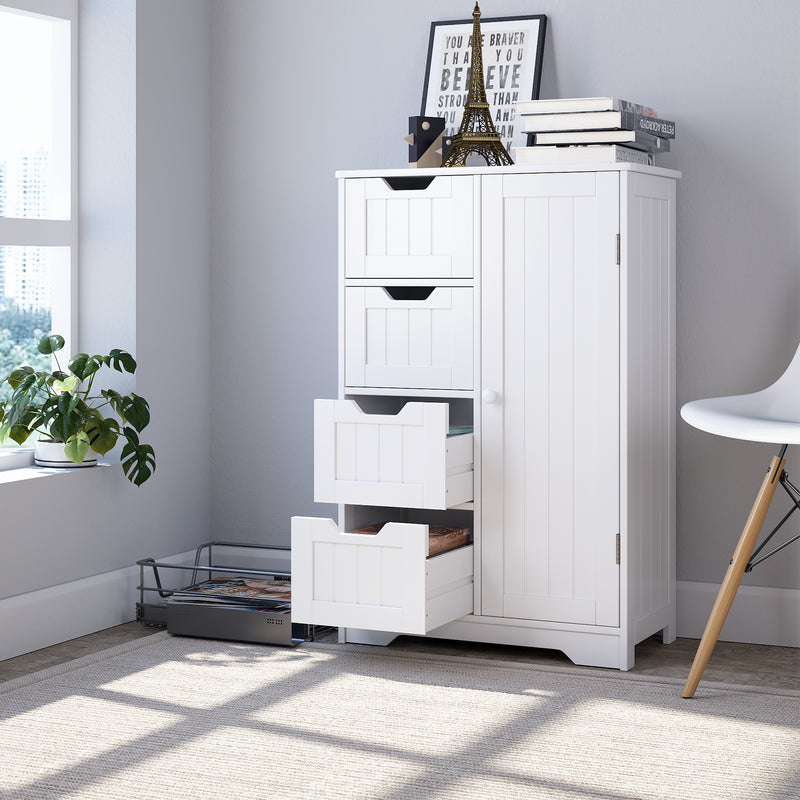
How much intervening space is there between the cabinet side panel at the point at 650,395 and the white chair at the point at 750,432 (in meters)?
0.21

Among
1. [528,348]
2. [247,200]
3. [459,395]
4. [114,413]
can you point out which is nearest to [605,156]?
[528,348]

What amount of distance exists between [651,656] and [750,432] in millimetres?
833

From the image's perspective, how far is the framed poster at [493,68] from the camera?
3227 millimetres

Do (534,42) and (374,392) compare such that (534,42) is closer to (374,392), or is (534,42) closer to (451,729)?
(374,392)

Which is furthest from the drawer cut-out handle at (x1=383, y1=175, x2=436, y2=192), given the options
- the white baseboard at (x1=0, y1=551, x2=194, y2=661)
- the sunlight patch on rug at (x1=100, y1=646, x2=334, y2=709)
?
the white baseboard at (x1=0, y1=551, x2=194, y2=661)

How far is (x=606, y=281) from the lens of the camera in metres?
2.78

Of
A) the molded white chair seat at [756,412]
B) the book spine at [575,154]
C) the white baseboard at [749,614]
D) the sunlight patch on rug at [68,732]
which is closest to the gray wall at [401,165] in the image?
the white baseboard at [749,614]

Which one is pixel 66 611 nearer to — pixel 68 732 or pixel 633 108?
pixel 68 732

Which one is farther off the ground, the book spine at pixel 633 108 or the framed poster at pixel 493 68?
the framed poster at pixel 493 68

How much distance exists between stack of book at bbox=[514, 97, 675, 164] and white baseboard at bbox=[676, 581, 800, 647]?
1.15 meters

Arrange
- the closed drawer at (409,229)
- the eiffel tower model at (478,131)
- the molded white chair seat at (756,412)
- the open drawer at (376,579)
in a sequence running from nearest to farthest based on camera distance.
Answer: the molded white chair seat at (756,412) → the open drawer at (376,579) → the closed drawer at (409,229) → the eiffel tower model at (478,131)

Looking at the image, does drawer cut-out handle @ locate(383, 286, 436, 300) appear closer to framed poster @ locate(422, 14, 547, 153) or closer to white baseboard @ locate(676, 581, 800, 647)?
framed poster @ locate(422, 14, 547, 153)

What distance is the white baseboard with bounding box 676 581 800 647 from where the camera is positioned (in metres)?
3.06

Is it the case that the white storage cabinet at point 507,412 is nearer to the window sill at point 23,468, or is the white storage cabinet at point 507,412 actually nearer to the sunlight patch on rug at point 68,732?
the sunlight patch on rug at point 68,732
